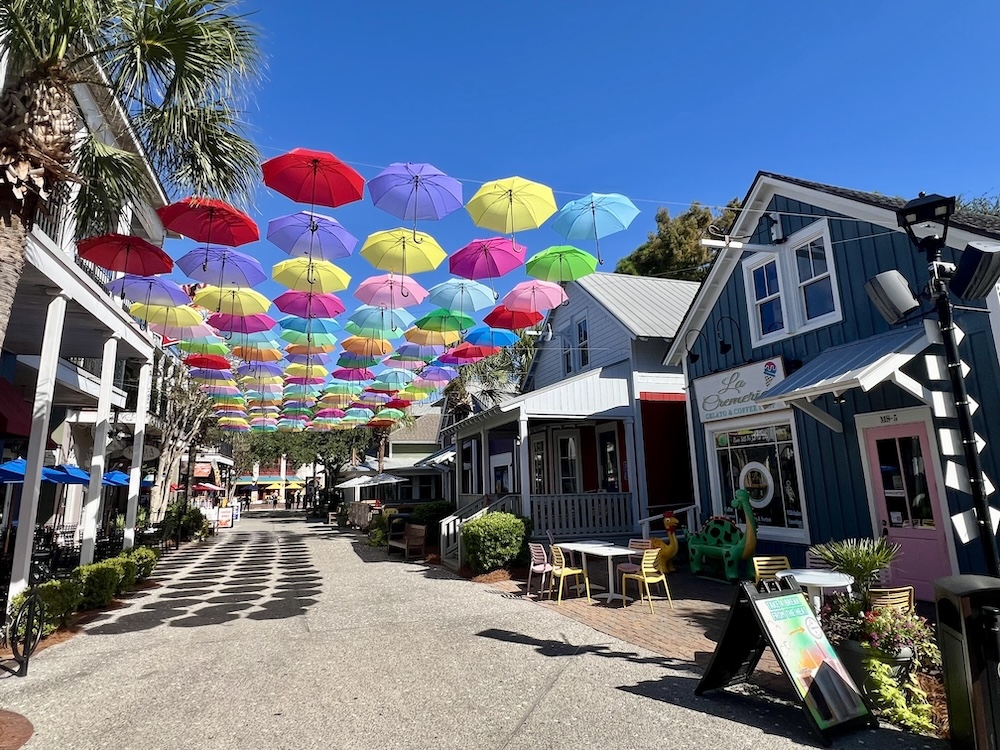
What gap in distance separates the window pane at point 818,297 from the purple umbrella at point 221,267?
445 inches

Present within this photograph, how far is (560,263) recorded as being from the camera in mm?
12742

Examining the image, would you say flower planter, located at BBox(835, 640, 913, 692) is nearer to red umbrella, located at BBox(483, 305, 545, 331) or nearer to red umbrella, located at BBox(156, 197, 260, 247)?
red umbrella, located at BBox(156, 197, 260, 247)

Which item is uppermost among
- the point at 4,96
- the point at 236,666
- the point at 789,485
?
the point at 4,96

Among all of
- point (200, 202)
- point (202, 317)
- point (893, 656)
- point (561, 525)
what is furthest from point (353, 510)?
point (893, 656)

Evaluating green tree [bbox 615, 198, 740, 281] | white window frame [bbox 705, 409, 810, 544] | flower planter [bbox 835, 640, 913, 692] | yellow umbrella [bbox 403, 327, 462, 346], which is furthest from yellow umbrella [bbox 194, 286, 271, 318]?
green tree [bbox 615, 198, 740, 281]

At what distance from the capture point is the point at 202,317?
16.3m

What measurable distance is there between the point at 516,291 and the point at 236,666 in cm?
1024

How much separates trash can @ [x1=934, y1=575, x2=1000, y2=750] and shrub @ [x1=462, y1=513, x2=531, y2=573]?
9.17m

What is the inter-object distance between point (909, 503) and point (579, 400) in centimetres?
749

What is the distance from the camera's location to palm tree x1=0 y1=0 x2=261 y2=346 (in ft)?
19.7

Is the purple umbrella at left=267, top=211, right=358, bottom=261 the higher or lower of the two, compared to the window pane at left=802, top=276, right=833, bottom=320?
higher

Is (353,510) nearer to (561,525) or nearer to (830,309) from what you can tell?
(561,525)

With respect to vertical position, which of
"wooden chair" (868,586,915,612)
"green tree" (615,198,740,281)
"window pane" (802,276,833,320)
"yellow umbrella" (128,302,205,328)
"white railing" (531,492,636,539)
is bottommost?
"wooden chair" (868,586,915,612)

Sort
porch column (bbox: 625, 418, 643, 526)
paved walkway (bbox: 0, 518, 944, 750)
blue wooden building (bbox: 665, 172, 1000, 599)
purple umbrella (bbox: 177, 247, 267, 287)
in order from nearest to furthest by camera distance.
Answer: paved walkway (bbox: 0, 518, 944, 750), blue wooden building (bbox: 665, 172, 1000, 599), purple umbrella (bbox: 177, 247, 267, 287), porch column (bbox: 625, 418, 643, 526)
